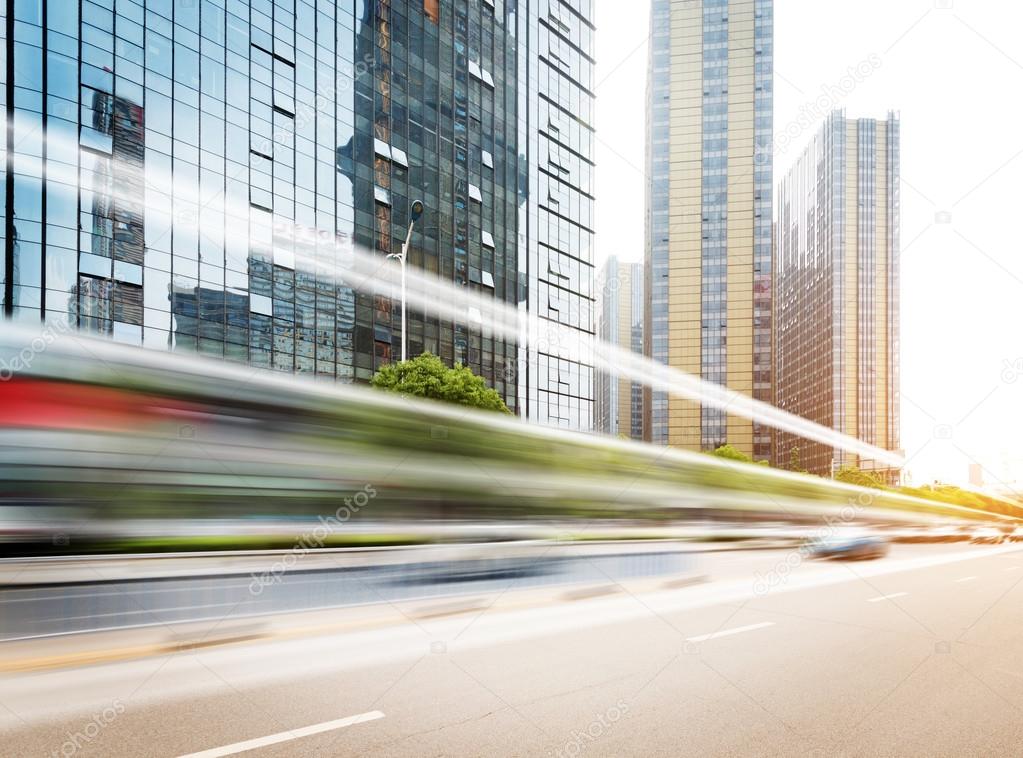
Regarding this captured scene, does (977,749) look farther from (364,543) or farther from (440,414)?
(440,414)

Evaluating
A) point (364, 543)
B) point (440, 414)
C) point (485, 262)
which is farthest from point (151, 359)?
point (485, 262)

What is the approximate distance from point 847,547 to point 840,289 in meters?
73.5

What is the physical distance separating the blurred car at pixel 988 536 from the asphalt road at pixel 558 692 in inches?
678

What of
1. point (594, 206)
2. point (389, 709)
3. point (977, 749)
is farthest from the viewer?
point (594, 206)

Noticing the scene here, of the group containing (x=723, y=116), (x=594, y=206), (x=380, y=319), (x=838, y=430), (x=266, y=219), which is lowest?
(x=838, y=430)

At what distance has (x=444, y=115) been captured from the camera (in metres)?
46.3

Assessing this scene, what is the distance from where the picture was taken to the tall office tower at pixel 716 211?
99500 mm

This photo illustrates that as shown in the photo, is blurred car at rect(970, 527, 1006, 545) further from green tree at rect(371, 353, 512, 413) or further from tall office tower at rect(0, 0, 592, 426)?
tall office tower at rect(0, 0, 592, 426)

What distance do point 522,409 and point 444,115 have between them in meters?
20.2

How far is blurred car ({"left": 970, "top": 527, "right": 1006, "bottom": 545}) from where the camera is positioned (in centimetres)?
2312

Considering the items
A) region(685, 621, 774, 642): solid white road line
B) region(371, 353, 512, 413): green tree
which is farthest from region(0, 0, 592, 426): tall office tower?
region(685, 621, 774, 642): solid white road line

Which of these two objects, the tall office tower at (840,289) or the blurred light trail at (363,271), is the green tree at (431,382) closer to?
the blurred light trail at (363,271)

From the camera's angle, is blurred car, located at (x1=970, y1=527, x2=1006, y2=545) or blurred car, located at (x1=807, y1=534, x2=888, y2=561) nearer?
blurred car, located at (x1=807, y1=534, x2=888, y2=561)

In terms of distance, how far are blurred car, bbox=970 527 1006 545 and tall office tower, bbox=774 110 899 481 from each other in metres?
36.5
